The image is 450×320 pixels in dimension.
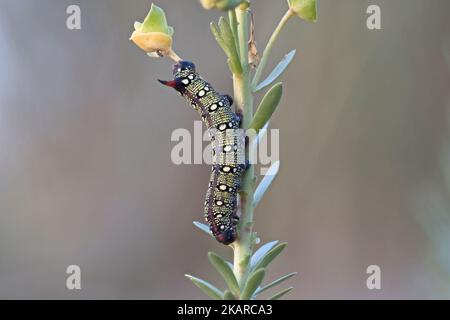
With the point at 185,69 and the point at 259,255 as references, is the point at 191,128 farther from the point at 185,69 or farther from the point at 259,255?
the point at 259,255

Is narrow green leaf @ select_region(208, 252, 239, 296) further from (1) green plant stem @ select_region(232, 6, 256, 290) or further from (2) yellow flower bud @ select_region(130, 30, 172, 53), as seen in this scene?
(2) yellow flower bud @ select_region(130, 30, 172, 53)

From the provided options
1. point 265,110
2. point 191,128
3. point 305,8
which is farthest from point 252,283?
point 191,128

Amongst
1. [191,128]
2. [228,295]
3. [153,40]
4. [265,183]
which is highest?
[191,128]

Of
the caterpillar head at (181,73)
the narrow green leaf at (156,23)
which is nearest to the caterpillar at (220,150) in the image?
the caterpillar head at (181,73)

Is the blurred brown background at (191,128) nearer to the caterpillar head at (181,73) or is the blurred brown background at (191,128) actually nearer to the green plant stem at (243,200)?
the caterpillar head at (181,73)

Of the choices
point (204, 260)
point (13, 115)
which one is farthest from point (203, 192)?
point (13, 115)
